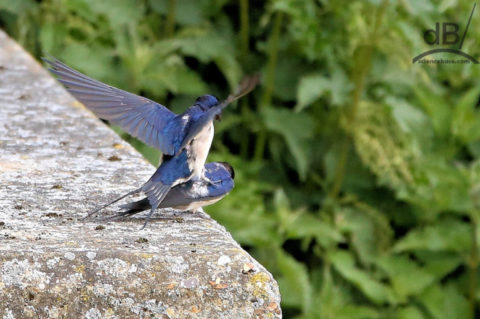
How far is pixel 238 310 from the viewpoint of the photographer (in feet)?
5.43

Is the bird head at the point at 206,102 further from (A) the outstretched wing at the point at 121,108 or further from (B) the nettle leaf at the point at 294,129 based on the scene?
(B) the nettle leaf at the point at 294,129

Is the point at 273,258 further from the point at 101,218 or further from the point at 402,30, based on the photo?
the point at 101,218

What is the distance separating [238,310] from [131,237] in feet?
1.18

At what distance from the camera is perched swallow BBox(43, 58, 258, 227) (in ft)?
7.43

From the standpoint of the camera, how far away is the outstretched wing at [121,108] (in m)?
2.33

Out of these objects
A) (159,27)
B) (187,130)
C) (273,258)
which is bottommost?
(273,258)

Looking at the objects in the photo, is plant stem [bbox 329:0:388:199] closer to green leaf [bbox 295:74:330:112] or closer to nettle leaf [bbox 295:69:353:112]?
nettle leaf [bbox 295:69:353:112]

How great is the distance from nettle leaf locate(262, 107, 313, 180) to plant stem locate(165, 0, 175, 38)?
75 centimetres

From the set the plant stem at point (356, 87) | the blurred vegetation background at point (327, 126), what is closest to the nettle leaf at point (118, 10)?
the blurred vegetation background at point (327, 126)

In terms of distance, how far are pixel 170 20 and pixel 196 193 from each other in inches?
111

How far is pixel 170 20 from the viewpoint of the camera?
16.1ft

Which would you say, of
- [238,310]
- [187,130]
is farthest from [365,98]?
[238,310]

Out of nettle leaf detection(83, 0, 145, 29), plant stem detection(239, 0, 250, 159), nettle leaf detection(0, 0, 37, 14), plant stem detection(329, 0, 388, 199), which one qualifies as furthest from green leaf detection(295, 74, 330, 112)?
nettle leaf detection(0, 0, 37, 14)

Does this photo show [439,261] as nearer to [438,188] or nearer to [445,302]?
[445,302]
